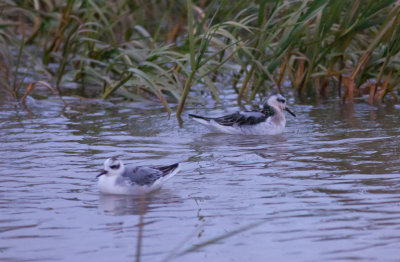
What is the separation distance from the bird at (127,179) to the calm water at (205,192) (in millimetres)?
94

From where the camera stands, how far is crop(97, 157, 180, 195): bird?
6207 millimetres

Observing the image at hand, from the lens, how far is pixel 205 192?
244 inches

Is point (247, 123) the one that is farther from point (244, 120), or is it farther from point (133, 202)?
point (133, 202)

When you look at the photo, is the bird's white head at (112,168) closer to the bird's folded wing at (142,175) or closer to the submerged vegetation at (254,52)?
the bird's folded wing at (142,175)

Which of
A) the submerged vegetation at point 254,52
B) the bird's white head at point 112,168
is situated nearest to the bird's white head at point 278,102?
the submerged vegetation at point 254,52

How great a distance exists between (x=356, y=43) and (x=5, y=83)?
504 cm

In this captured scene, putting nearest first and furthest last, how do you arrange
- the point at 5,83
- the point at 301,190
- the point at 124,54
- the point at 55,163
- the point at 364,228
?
the point at 364,228 → the point at 301,190 → the point at 55,163 → the point at 124,54 → the point at 5,83

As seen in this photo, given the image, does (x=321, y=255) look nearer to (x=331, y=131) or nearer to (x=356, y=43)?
(x=331, y=131)

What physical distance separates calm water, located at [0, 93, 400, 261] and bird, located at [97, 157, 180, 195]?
0.09 meters

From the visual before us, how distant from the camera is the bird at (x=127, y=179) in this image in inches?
244

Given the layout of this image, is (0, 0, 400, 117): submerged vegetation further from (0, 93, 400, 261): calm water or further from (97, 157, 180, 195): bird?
(97, 157, 180, 195): bird

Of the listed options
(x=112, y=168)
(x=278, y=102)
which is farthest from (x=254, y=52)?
(x=112, y=168)

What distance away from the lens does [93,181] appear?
6.72m

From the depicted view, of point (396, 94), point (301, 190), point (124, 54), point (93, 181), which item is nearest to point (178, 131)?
point (124, 54)
